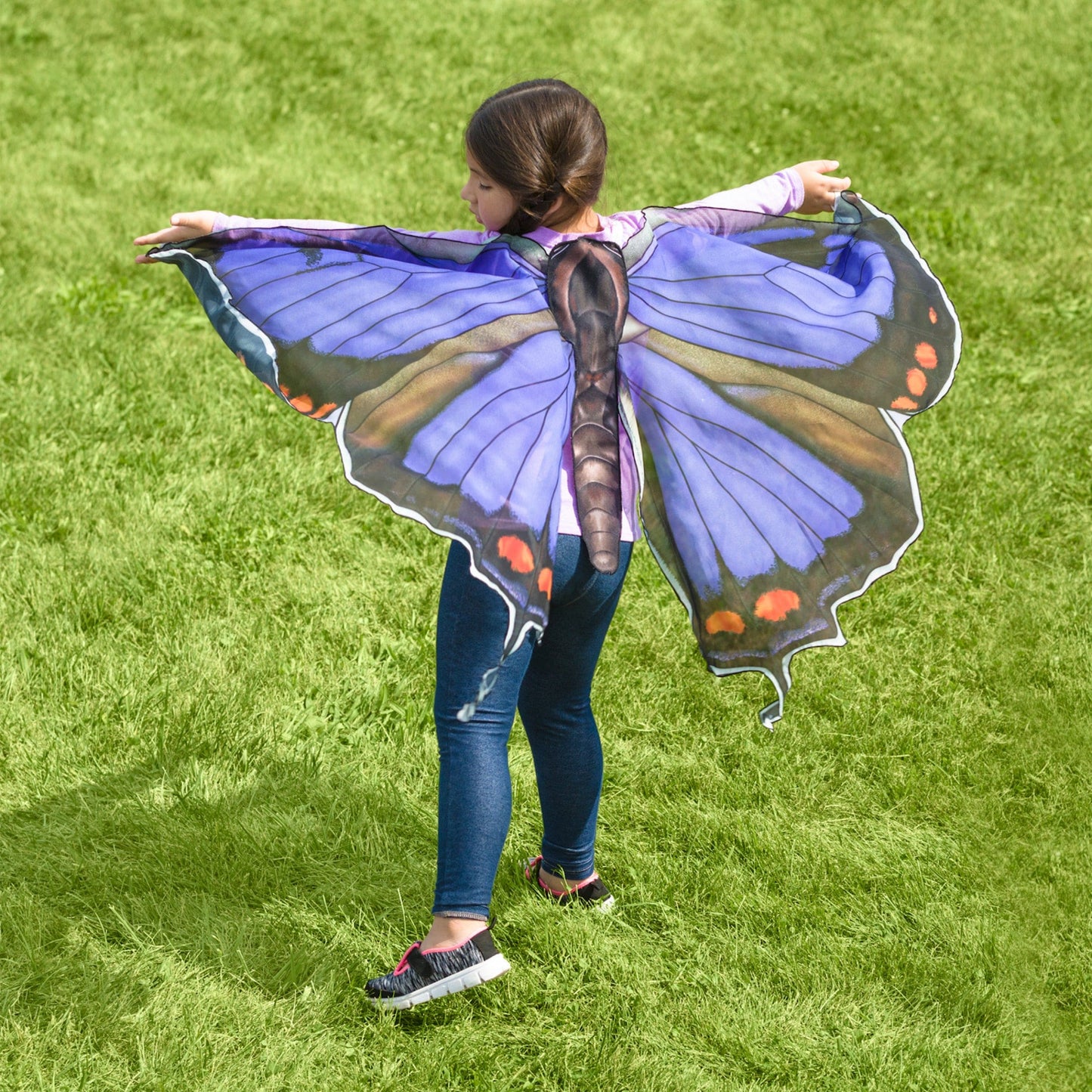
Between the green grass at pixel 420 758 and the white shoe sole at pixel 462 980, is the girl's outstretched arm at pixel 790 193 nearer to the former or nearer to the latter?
the green grass at pixel 420 758

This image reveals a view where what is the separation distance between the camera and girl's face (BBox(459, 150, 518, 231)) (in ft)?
9.05

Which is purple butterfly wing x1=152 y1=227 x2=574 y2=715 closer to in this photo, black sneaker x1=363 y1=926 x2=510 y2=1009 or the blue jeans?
the blue jeans

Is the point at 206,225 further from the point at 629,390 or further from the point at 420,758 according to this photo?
the point at 420,758

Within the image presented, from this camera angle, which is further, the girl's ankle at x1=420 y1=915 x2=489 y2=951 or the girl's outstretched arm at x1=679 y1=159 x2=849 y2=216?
the girl's outstretched arm at x1=679 y1=159 x2=849 y2=216

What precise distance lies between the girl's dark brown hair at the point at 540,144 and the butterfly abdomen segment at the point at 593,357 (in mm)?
127

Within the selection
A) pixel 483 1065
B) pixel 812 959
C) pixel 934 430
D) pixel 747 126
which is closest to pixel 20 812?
pixel 483 1065

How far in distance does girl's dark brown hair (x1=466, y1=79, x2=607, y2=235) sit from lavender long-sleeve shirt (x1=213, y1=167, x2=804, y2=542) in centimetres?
10

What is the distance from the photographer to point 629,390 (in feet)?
9.29

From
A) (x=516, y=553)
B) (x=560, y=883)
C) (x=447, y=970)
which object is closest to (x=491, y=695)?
(x=516, y=553)

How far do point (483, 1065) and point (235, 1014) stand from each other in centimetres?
61

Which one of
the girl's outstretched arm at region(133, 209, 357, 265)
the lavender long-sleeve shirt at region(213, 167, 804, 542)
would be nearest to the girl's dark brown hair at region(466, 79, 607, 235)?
the lavender long-sleeve shirt at region(213, 167, 804, 542)

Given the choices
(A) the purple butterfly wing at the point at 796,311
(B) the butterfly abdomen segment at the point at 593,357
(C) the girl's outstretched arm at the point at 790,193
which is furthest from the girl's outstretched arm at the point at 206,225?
(C) the girl's outstretched arm at the point at 790,193

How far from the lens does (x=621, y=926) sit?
3.45m

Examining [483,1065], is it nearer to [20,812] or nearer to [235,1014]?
[235,1014]
